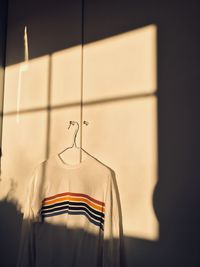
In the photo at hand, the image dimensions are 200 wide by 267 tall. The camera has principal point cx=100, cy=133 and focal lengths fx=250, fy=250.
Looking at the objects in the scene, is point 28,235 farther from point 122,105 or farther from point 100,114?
point 122,105

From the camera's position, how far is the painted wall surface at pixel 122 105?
1.39m

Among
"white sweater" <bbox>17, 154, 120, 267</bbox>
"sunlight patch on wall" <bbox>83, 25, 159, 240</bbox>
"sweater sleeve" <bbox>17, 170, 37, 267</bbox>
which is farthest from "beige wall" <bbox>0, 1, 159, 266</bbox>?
"sweater sleeve" <bbox>17, 170, 37, 267</bbox>

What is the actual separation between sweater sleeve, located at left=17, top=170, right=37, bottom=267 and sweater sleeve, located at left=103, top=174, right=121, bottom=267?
528 millimetres

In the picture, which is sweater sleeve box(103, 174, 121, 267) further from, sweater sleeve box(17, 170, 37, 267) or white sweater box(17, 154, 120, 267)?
sweater sleeve box(17, 170, 37, 267)

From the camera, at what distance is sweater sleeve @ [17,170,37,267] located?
1.61 m

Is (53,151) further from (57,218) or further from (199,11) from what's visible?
(199,11)

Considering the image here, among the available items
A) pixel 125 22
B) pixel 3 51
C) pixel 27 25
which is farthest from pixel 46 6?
pixel 125 22

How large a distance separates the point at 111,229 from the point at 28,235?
1.93 feet

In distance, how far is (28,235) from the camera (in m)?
1.65

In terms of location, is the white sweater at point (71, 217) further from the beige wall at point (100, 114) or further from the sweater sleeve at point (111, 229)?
the beige wall at point (100, 114)

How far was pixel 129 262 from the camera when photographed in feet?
4.83

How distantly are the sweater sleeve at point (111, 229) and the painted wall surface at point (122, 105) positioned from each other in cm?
7

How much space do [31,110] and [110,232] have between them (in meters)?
1.13

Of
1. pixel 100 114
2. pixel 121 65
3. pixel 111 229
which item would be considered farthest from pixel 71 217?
pixel 121 65
